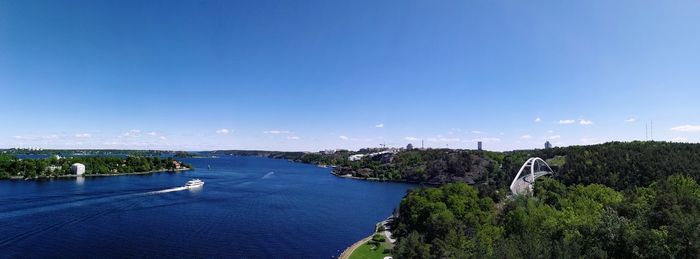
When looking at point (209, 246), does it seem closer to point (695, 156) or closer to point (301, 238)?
point (301, 238)

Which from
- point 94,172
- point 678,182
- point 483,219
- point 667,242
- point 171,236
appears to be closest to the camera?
point 667,242

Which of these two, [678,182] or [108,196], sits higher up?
[678,182]

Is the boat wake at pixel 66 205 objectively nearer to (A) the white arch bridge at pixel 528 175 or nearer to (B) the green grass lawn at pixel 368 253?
(B) the green grass lawn at pixel 368 253

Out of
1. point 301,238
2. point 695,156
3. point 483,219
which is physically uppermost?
point 695,156

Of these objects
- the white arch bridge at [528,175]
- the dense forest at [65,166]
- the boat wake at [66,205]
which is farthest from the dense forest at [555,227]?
the dense forest at [65,166]

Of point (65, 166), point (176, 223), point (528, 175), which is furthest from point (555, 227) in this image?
point (65, 166)

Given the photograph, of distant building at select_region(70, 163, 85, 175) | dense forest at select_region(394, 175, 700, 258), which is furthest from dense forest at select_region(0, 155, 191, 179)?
dense forest at select_region(394, 175, 700, 258)

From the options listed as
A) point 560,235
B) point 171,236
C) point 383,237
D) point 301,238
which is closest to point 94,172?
point 171,236
